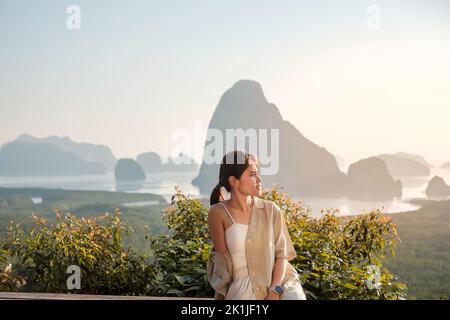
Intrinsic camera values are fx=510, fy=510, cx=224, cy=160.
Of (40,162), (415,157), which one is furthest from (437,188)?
(40,162)

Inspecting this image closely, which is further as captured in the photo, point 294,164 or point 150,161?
point 294,164

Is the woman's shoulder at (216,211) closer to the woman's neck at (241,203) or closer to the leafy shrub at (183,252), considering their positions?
the woman's neck at (241,203)

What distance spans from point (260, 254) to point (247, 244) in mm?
55

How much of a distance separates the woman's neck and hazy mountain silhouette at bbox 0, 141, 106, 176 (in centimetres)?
492

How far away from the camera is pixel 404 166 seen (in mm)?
5512

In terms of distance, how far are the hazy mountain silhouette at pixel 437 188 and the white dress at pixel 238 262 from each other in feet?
13.3

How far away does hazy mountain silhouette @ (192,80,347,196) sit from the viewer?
5.59 metres

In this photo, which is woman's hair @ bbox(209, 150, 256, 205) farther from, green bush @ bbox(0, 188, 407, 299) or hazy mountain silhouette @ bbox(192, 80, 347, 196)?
hazy mountain silhouette @ bbox(192, 80, 347, 196)

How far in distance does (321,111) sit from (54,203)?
3689 millimetres

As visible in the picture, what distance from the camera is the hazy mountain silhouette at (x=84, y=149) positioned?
19.4 feet

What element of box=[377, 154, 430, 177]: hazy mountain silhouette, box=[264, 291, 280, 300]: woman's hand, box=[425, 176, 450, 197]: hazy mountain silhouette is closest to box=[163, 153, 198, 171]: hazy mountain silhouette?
box=[377, 154, 430, 177]: hazy mountain silhouette

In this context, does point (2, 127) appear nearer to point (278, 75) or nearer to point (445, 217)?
point (278, 75)

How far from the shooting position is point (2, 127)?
6.07 metres

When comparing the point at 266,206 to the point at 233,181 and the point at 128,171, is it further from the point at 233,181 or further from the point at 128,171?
the point at 128,171
